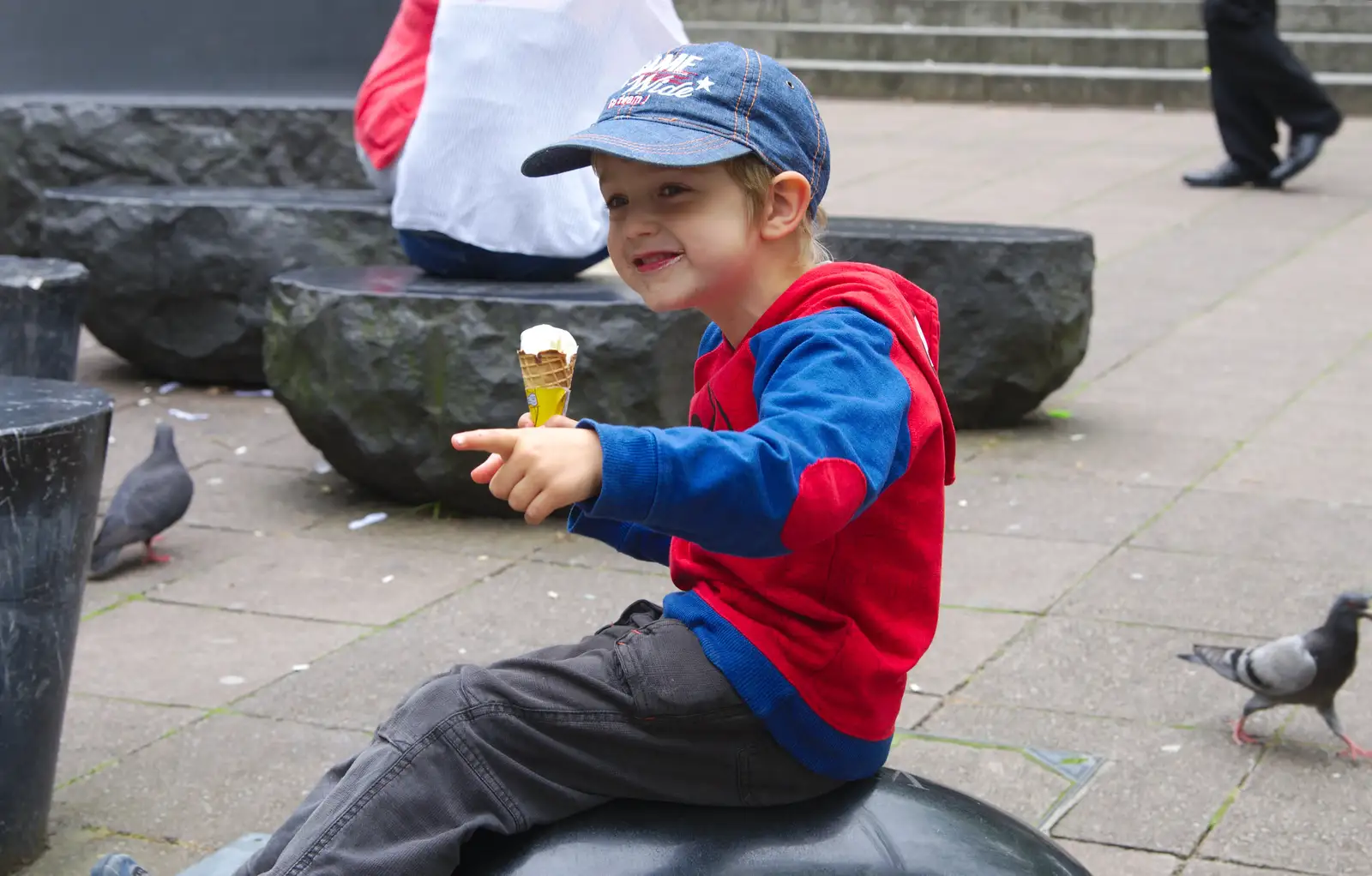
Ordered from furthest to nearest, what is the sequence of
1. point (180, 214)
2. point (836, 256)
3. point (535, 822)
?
point (180, 214) < point (836, 256) < point (535, 822)

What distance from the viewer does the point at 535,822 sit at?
247 centimetres

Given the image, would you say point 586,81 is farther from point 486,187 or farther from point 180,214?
point 180,214

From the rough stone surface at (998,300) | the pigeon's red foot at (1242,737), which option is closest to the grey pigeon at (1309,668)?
the pigeon's red foot at (1242,737)

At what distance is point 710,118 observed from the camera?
239cm

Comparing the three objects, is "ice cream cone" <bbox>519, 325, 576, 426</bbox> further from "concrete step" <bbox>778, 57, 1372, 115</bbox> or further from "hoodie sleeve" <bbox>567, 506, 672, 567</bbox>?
"concrete step" <bbox>778, 57, 1372, 115</bbox>

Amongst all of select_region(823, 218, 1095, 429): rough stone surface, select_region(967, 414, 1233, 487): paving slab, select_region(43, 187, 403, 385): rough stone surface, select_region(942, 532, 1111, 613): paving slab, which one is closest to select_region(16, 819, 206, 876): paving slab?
select_region(942, 532, 1111, 613): paving slab

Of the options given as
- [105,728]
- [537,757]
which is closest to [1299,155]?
[105,728]

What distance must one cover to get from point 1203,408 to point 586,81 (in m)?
3.20

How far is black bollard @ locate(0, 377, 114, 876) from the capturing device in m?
3.41

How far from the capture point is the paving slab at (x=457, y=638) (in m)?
4.48

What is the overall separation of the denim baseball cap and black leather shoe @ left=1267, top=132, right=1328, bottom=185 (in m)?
11.1

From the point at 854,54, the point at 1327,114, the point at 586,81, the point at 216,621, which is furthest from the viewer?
the point at 854,54

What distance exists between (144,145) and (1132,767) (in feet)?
20.7

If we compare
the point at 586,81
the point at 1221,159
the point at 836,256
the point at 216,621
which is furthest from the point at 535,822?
the point at 1221,159
